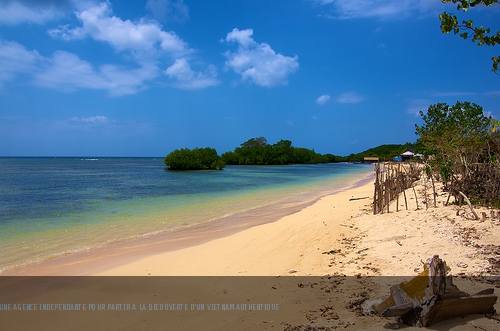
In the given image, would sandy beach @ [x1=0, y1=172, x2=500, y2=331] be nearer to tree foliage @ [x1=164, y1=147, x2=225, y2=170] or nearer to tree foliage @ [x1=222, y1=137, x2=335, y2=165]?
tree foliage @ [x1=164, y1=147, x2=225, y2=170]

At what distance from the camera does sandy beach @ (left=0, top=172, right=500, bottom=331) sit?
377 centimetres

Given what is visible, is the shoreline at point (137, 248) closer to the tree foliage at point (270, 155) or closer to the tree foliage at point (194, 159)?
the tree foliage at point (194, 159)

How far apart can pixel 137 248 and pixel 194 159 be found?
4574 centimetres

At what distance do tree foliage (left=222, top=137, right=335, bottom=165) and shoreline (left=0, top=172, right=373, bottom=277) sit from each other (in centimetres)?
7410

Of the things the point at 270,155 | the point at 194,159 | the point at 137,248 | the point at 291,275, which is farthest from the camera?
the point at 270,155

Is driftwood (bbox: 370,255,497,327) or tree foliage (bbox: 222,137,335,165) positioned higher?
tree foliage (bbox: 222,137,335,165)

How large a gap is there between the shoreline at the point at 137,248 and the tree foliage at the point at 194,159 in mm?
41689

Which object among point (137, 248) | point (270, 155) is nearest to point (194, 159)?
point (270, 155)

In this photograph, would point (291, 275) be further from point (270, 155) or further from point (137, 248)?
point (270, 155)

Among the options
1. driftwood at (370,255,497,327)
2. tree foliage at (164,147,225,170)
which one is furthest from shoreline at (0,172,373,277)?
tree foliage at (164,147,225,170)

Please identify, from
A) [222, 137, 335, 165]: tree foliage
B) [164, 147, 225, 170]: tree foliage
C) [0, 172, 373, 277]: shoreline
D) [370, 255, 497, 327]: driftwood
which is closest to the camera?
[370, 255, 497, 327]: driftwood

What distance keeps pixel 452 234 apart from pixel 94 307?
5975mm

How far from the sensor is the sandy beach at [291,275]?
12.4 ft

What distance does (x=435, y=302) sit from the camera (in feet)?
9.47
